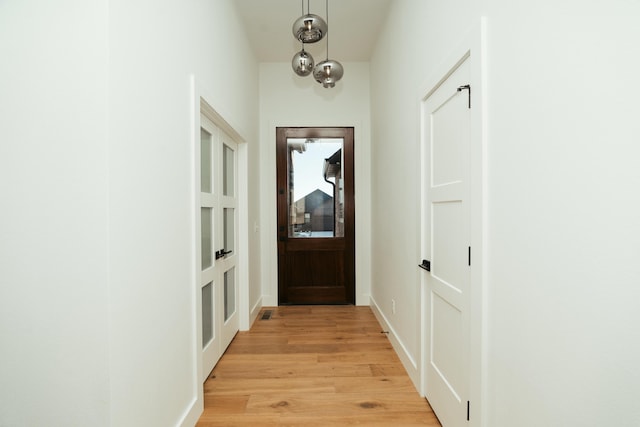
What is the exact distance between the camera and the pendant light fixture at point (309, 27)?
218 centimetres

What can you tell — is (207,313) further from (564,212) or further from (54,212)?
(564,212)

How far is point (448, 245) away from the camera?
5.65 feet

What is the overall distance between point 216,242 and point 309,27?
1.76m

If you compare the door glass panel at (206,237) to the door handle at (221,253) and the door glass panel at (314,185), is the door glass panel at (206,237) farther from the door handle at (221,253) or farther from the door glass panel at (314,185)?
the door glass panel at (314,185)

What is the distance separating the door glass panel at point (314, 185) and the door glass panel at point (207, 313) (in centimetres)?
179

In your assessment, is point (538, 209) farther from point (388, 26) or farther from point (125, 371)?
point (388, 26)

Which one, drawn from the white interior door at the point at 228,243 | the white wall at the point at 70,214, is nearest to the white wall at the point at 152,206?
the white wall at the point at 70,214

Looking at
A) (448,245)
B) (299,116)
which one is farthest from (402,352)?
(299,116)

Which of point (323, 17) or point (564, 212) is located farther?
point (323, 17)

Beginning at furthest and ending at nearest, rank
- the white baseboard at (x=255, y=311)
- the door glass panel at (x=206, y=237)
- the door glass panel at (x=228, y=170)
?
the white baseboard at (x=255, y=311), the door glass panel at (x=228, y=170), the door glass panel at (x=206, y=237)

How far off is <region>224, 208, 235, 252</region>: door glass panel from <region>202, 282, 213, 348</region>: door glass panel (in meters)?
0.55

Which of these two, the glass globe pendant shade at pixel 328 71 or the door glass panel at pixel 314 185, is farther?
the door glass panel at pixel 314 185

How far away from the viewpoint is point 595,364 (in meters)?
0.79

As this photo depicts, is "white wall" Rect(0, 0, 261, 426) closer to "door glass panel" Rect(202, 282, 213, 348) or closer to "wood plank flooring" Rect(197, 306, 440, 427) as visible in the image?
"wood plank flooring" Rect(197, 306, 440, 427)
